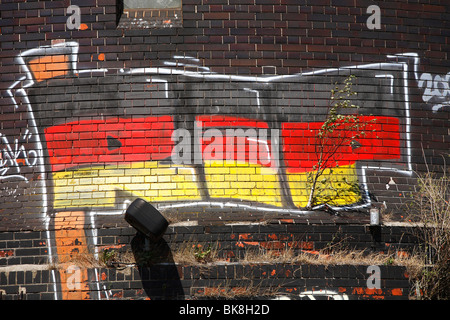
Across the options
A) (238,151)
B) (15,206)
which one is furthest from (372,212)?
(15,206)

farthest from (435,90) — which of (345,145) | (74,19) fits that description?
(74,19)

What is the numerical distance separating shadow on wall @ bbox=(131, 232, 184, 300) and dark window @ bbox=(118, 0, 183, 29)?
3474 mm

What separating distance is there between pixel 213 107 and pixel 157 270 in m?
2.67

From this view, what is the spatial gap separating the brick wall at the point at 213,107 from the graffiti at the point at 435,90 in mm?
23

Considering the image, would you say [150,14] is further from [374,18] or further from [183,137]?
[374,18]

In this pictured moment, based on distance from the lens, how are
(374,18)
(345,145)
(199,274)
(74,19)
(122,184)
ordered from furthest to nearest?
1. (374,18)
2. (74,19)
3. (345,145)
4. (122,184)
5. (199,274)

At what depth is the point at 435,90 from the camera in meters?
9.06

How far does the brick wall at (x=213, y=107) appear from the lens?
8.37 metres

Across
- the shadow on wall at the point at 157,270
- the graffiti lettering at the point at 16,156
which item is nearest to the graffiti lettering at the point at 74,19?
the graffiti lettering at the point at 16,156

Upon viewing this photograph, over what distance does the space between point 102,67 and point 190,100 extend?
1.49 metres

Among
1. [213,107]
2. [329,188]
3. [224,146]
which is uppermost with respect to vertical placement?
[213,107]

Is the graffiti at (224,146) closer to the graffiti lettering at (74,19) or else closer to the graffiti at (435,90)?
the graffiti lettering at (74,19)

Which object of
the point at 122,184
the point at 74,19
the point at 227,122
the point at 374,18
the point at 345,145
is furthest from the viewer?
the point at 374,18

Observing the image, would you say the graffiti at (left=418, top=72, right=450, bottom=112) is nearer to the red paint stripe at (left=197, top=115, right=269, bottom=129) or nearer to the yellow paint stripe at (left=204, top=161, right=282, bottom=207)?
the red paint stripe at (left=197, top=115, right=269, bottom=129)
